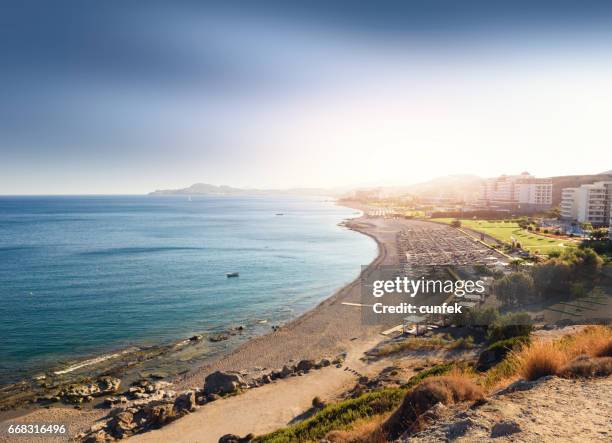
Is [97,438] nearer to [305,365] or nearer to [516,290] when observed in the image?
[305,365]

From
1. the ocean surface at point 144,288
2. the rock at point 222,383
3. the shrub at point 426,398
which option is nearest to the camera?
the shrub at point 426,398

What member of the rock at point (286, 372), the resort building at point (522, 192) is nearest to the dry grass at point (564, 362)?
the rock at point (286, 372)

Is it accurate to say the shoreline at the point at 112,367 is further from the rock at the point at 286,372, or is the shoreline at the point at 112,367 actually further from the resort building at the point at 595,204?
the resort building at the point at 595,204

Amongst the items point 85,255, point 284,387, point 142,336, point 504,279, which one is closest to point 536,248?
point 504,279

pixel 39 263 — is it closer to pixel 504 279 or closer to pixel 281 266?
pixel 281 266

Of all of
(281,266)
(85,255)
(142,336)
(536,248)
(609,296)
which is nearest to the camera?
(609,296)

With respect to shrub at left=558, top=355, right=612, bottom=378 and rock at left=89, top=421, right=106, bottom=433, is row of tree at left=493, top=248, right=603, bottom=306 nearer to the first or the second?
shrub at left=558, top=355, right=612, bottom=378
